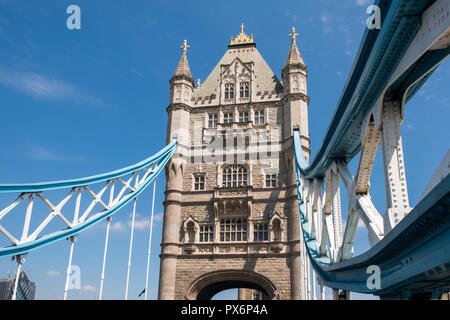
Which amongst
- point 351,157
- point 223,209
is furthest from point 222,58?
point 351,157

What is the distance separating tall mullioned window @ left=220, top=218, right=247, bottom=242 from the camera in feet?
75.7

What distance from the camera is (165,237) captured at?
23.1m

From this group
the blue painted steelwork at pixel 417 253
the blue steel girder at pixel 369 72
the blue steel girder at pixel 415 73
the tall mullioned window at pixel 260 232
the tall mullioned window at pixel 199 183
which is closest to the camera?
the blue painted steelwork at pixel 417 253

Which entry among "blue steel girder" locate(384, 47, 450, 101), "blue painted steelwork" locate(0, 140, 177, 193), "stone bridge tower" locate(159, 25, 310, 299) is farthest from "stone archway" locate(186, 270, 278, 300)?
"blue steel girder" locate(384, 47, 450, 101)

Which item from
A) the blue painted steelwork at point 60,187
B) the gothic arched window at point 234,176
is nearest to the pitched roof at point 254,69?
the gothic arched window at point 234,176

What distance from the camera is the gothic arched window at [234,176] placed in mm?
24438

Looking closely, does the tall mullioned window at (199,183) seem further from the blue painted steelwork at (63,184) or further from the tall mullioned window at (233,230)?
the blue painted steelwork at (63,184)

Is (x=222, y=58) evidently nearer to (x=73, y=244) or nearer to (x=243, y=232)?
(x=243, y=232)

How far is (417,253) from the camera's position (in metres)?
4.52

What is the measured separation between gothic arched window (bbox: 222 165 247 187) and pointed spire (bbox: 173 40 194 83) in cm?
723

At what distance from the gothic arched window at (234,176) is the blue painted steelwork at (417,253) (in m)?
17.3

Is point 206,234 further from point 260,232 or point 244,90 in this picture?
point 244,90

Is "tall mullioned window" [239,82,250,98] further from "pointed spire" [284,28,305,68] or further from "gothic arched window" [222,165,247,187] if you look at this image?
"gothic arched window" [222,165,247,187]
